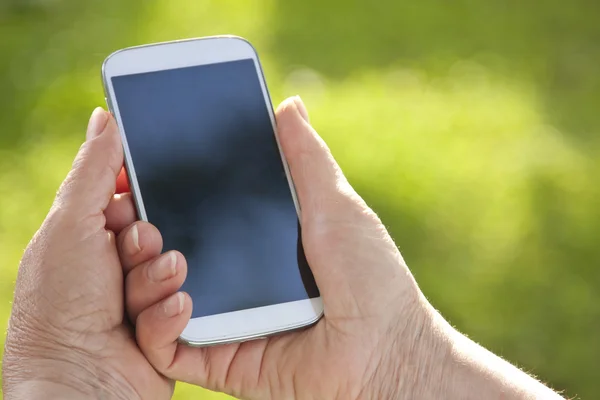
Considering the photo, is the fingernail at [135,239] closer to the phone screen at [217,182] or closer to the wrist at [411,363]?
the phone screen at [217,182]

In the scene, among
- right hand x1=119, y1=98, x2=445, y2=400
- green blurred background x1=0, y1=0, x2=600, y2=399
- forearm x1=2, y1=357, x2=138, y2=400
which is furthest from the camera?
green blurred background x1=0, y1=0, x2=600, y2=399

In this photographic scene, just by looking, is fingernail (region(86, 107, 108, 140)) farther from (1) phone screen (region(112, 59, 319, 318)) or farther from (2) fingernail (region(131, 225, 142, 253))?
(2) fingernail (region(131, 225, 142, 253))

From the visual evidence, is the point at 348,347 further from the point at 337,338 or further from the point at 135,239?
the point at 135,239

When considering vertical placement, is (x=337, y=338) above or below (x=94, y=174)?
below

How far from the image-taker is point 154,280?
939 mm

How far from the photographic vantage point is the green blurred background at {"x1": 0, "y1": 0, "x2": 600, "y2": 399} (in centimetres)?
159

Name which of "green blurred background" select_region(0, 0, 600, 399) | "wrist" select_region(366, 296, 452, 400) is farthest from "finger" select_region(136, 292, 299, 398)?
"green blurred background" select_region(0, 0, 600, 399)

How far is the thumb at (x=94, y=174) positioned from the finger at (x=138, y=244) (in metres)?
0.04

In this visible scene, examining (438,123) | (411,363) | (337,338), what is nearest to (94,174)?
(337,338)

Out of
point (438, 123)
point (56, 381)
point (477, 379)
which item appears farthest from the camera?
point (438, 123)

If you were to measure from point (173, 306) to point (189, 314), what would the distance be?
23 mm

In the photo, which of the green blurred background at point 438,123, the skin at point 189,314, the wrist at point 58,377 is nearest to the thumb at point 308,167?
the skin at point 189,314

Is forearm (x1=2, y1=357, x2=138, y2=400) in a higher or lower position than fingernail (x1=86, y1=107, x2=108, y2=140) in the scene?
lower

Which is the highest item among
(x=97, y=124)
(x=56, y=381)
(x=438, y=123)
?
(x=97, y=124)
